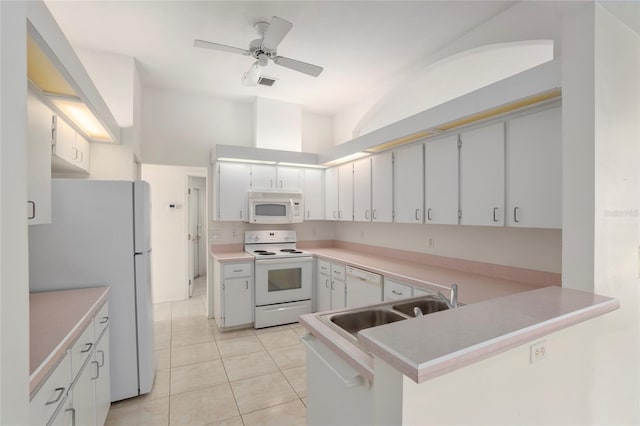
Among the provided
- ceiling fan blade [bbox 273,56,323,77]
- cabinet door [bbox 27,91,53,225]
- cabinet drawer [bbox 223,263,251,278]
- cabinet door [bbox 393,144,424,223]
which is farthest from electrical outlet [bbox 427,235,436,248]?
cabinet door [bbox 27,91,53,225]

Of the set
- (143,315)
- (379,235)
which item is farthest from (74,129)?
(379,235)

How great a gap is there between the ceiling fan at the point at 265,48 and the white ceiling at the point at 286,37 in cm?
17

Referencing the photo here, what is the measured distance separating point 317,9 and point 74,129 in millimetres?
2255

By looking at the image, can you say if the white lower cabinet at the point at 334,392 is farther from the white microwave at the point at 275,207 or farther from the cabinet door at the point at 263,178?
the cabinet door at the point at 263,178

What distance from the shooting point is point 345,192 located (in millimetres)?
4160

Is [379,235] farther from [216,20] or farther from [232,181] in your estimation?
[216,20]

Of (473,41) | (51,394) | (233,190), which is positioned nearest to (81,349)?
(51,394)

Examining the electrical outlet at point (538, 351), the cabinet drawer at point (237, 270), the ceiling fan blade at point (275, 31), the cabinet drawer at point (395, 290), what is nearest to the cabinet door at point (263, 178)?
the cabinet drawer at point (237, 270)

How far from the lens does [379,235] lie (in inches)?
161

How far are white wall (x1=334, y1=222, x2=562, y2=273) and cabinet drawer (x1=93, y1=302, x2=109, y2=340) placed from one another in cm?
298

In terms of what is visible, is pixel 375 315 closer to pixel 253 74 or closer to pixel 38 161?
pixel 38 161

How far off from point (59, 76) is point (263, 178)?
2673 mm

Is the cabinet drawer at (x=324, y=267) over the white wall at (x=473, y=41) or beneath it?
beneath

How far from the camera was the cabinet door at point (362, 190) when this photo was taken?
373 centimetres
